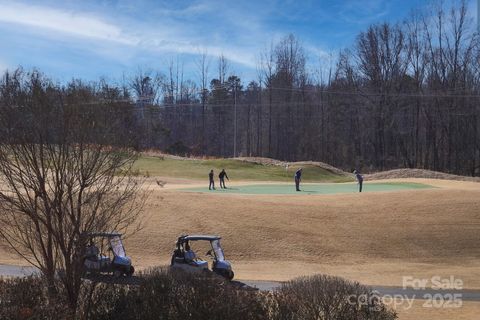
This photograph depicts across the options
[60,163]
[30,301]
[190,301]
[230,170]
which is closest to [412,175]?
[230,170]

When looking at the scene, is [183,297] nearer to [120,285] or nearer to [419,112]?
[120,285]

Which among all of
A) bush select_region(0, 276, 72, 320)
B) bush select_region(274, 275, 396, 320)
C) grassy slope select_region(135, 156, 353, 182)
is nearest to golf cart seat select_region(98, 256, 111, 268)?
bush select_region(0, 276, 72, 320)

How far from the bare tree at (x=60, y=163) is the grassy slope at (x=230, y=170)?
38.1 m

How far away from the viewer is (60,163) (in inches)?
326

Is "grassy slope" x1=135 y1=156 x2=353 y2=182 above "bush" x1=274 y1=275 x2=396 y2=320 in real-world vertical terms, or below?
above

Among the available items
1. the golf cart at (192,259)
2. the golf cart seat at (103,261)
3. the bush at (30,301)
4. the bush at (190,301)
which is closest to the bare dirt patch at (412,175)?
the golf cart at (192,259)

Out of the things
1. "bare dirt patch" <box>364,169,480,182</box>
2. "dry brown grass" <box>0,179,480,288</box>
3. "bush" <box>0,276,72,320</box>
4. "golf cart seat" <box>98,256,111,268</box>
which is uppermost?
"bare dirt patch" <box>364,169,480,182</box>

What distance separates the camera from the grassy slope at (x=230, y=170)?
4888cm

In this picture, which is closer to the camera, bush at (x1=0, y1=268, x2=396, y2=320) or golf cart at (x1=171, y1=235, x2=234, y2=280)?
bush at (x1=0, y1=268, x2=396, y2=320)

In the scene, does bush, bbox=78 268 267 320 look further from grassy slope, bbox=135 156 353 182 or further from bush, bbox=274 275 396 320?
grassy slope, bbox=135 156 353 182

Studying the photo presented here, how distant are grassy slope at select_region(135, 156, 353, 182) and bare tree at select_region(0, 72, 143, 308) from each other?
3810 cm

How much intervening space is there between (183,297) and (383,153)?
7340 cm

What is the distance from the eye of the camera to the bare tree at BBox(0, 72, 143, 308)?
8.27 meters

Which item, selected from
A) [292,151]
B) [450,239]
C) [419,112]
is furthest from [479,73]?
[450,239]
